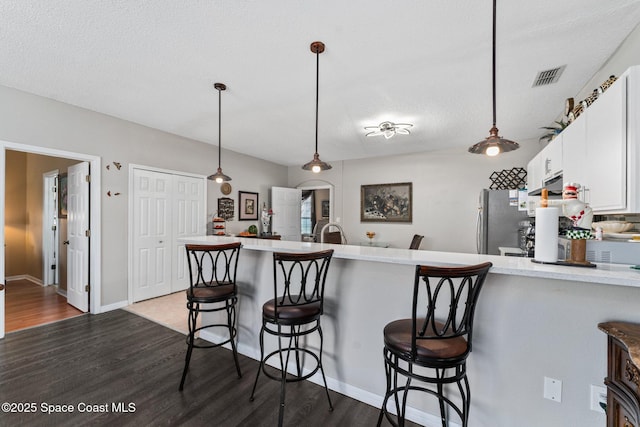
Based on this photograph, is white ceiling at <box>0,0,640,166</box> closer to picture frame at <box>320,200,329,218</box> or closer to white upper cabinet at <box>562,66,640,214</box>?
white upper cabinet at <box>562,66,640,214</box>

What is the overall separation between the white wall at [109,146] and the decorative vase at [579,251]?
4656 millimetres

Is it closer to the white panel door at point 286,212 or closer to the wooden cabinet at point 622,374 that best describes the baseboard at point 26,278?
the white panel door at point 286,212

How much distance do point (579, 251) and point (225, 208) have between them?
497 cm

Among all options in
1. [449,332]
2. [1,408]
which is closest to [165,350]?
[1,408]

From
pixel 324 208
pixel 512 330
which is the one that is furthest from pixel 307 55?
pixel 324 208

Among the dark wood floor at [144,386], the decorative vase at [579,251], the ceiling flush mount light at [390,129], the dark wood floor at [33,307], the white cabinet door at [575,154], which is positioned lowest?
the dark wood floor at [144,386]

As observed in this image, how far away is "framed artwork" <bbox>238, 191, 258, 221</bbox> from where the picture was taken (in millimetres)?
5582

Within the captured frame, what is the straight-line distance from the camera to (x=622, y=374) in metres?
1.10

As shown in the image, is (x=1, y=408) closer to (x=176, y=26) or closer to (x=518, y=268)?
(x=176, y=26)

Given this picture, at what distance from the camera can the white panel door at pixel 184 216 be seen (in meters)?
4.40

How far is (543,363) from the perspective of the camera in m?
1.41

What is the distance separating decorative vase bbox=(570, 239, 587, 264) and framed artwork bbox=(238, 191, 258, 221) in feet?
16.8

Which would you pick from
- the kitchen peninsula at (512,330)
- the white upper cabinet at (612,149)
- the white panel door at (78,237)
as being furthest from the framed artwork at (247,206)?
the white upper cabinet at (612,149)

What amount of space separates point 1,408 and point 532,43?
4.55 metres
